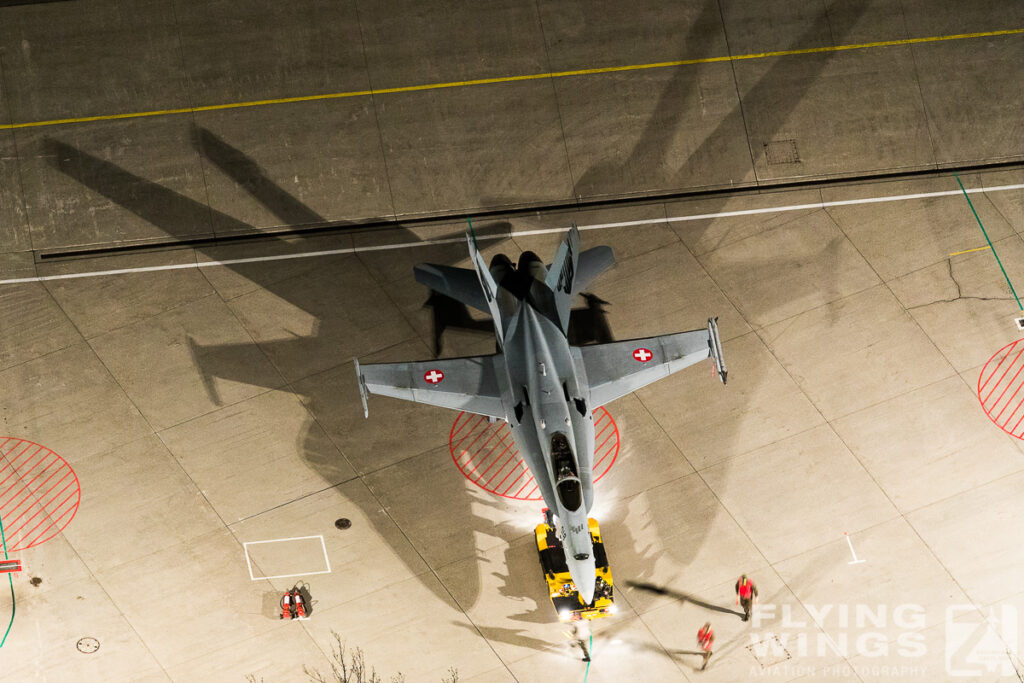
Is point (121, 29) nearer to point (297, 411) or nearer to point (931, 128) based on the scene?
point (297, 411)

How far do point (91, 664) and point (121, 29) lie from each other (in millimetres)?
Answer: 19751

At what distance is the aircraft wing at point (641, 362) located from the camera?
2378 cm

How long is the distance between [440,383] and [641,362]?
5647 millimetres

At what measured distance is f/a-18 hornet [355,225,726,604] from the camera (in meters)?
22.3

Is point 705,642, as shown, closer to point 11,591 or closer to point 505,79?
point 505,79

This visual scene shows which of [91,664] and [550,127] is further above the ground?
[550,127]

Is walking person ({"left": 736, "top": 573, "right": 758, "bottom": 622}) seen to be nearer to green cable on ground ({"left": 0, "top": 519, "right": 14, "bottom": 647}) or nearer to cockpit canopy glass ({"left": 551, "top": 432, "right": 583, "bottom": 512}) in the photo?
cockpit canopy glass ({"left": 551, "top": 432, "right": 583, "bottom": 512})

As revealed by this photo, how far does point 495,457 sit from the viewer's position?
84.9 ft

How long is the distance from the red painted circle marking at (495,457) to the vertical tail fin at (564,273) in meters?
4.17

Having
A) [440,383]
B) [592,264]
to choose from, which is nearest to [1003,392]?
[592,264]

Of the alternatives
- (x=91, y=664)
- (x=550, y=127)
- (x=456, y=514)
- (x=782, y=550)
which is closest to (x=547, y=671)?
(x=456, y=514)

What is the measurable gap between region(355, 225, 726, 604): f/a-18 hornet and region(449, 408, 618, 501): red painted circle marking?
6.21 feet

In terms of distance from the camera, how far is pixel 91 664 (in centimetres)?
2494

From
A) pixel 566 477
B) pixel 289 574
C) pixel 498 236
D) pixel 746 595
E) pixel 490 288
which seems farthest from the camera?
pixel 498 236
